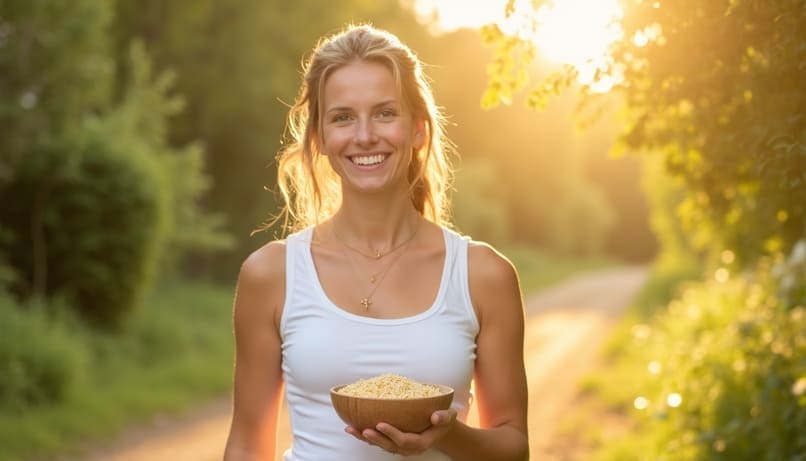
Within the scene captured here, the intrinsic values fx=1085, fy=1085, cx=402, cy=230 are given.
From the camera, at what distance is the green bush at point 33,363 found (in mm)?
9352

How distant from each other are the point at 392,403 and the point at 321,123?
927 millimetres

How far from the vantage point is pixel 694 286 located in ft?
51.8

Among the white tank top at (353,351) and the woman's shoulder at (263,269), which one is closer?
the white tank top at (353,351)

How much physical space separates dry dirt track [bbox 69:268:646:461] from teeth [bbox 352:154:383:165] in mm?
5867

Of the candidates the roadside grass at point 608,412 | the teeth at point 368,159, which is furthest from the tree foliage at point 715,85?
the roadside grass at point 608,412

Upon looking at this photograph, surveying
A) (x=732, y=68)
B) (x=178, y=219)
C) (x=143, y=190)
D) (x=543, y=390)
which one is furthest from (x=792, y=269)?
(x=178, y=219)

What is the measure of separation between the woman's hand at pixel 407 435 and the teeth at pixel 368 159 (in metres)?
0.74

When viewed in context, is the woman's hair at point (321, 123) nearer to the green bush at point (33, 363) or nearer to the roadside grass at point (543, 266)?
the green bush at point (33, 363)

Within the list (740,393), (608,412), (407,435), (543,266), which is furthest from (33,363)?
(543,266)

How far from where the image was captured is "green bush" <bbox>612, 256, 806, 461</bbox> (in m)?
5.25

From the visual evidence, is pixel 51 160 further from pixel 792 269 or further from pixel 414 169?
pixel 414 169

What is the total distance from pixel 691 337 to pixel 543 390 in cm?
256

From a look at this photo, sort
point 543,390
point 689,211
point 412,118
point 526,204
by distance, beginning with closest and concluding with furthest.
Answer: point 412,118
point 689,211
point 543,390
point 526,204

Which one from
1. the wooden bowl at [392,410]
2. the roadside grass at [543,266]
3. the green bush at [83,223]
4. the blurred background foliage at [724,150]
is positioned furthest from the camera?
the roadside grass at [543,266]
